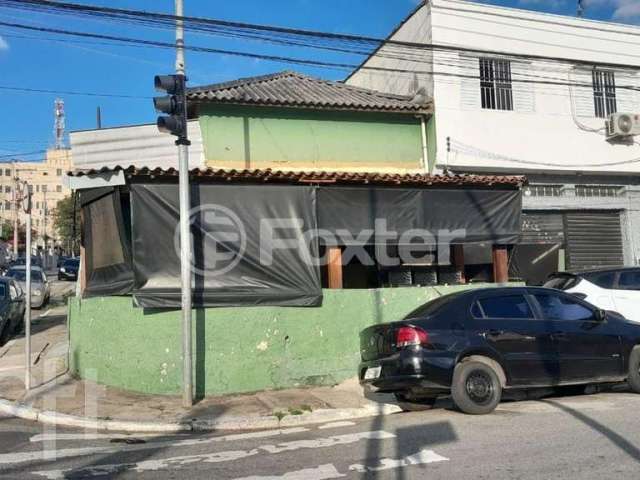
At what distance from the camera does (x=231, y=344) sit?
9.25m

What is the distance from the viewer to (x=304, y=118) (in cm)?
1451

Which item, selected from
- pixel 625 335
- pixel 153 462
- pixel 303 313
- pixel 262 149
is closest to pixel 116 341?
pixel 303 313

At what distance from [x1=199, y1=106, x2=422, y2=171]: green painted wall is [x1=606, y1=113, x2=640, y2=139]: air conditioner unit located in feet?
16.0

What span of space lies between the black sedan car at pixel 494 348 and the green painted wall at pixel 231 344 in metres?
1.71

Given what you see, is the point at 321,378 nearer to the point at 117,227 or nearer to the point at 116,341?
the point at 116,341

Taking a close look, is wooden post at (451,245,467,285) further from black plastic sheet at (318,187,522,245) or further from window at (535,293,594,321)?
window at (535,293,594,321)

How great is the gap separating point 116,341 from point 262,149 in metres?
6.18

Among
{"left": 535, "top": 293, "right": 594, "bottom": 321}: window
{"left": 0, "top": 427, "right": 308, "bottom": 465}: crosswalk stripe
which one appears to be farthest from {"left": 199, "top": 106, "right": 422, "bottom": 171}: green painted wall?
{"left": 0, "top": 427, "right": 308, "bottom": 465}: crosswalk stripe

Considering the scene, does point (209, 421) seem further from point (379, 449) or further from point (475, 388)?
point (475, 388)

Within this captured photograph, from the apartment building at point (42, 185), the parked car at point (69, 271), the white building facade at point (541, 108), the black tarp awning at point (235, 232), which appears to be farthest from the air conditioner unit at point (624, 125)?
the apartment building at point (42, 185)

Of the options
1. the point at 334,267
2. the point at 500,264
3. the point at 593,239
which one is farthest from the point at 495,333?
the point at 593,239

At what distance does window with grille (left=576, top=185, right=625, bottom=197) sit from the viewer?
1586 centimetres

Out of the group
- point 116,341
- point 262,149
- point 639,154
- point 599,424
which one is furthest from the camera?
point 639,154

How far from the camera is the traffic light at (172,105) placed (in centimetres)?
808
